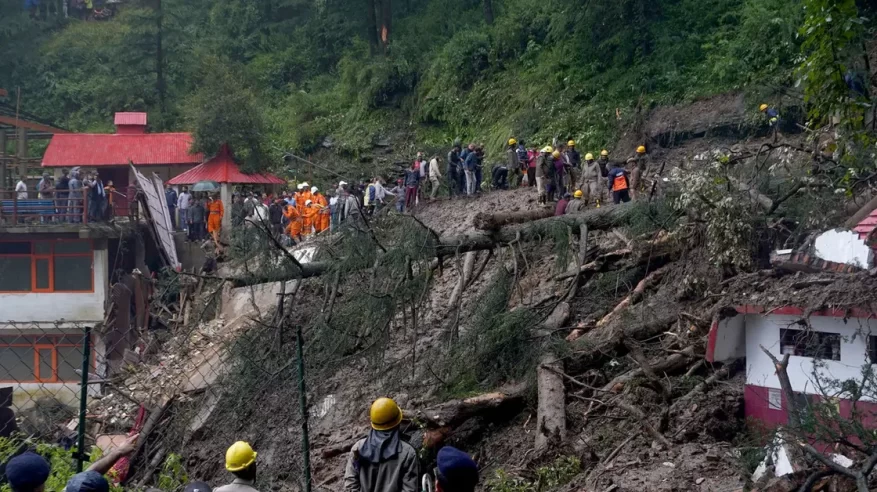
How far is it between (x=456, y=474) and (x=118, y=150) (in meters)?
27.8

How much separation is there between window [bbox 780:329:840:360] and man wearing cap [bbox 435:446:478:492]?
4.89 meters

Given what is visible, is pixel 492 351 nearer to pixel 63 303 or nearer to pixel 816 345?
pixel 816 345

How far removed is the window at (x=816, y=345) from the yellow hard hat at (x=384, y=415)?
14.6ft

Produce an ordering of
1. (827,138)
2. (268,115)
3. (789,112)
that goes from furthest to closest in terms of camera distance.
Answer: (268,115), (789,112), (827,138)

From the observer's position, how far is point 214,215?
23094 mm

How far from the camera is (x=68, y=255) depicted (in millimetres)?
23812

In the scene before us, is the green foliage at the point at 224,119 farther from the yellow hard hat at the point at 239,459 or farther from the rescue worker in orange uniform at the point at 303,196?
the yellow hard hat at the point at 239,459

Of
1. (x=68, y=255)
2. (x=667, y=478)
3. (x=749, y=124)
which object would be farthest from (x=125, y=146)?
(x=667, y=478)

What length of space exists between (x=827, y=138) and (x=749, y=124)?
894 cm

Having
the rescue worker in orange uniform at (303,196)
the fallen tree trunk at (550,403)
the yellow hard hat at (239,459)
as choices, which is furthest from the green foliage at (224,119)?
the yellow hard hat at (239,459)

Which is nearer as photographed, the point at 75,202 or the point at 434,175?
the point at 434,175

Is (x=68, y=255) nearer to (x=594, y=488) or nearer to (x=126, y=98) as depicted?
(x=126, y=98)

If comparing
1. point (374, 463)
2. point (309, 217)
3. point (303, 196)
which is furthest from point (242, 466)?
point (303, 196)

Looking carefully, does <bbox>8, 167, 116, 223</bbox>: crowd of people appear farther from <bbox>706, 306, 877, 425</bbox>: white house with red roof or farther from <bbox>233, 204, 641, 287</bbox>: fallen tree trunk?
<bbox>706, 306, 877, 425</bbox>: white house with red roof
